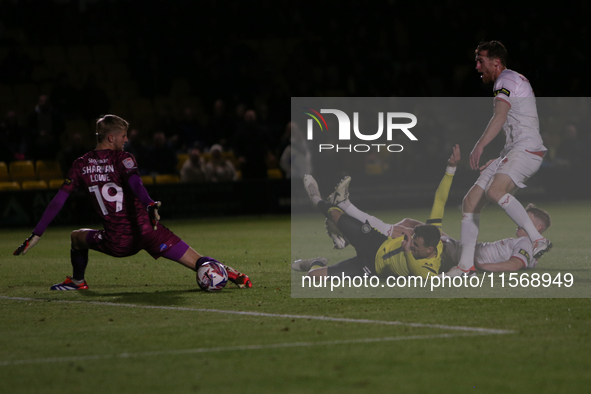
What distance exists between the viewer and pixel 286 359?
5195 mm

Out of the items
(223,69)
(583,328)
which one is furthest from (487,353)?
(223,69)

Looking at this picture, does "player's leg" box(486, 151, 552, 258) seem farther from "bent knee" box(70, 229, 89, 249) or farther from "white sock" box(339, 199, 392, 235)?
"bent knee" box(70, 229, 89, 249)

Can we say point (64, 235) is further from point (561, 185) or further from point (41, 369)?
point (41, 369)

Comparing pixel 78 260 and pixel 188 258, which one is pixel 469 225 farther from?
pixel 78 260

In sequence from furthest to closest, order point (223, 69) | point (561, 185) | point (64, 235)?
point (223, 69) → point (64, 235) → point (561, 185)

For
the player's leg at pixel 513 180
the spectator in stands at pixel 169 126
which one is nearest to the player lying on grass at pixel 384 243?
the player's leg at pixel 513 180

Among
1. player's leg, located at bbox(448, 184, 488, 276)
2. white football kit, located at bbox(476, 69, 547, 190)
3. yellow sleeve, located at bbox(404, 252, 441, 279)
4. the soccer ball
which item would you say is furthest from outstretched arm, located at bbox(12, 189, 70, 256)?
white football kit, located at bbox(476, 69, 547, 190)

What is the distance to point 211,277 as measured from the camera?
827cm

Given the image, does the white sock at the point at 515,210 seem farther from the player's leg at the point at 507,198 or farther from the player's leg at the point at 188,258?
the player's leg at the point at 188,258

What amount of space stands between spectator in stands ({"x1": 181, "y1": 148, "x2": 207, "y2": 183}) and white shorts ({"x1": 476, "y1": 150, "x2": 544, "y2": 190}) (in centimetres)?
1114

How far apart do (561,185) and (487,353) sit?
457cm

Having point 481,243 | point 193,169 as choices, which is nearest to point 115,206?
point 481,243

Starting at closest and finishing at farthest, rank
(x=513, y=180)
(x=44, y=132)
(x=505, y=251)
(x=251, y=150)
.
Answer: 1. (x=513, y=180)
2. (x=505, y=251)
3. (x=44, y=132)
4. (x=251, y=150)

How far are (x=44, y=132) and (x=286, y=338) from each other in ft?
44.7
